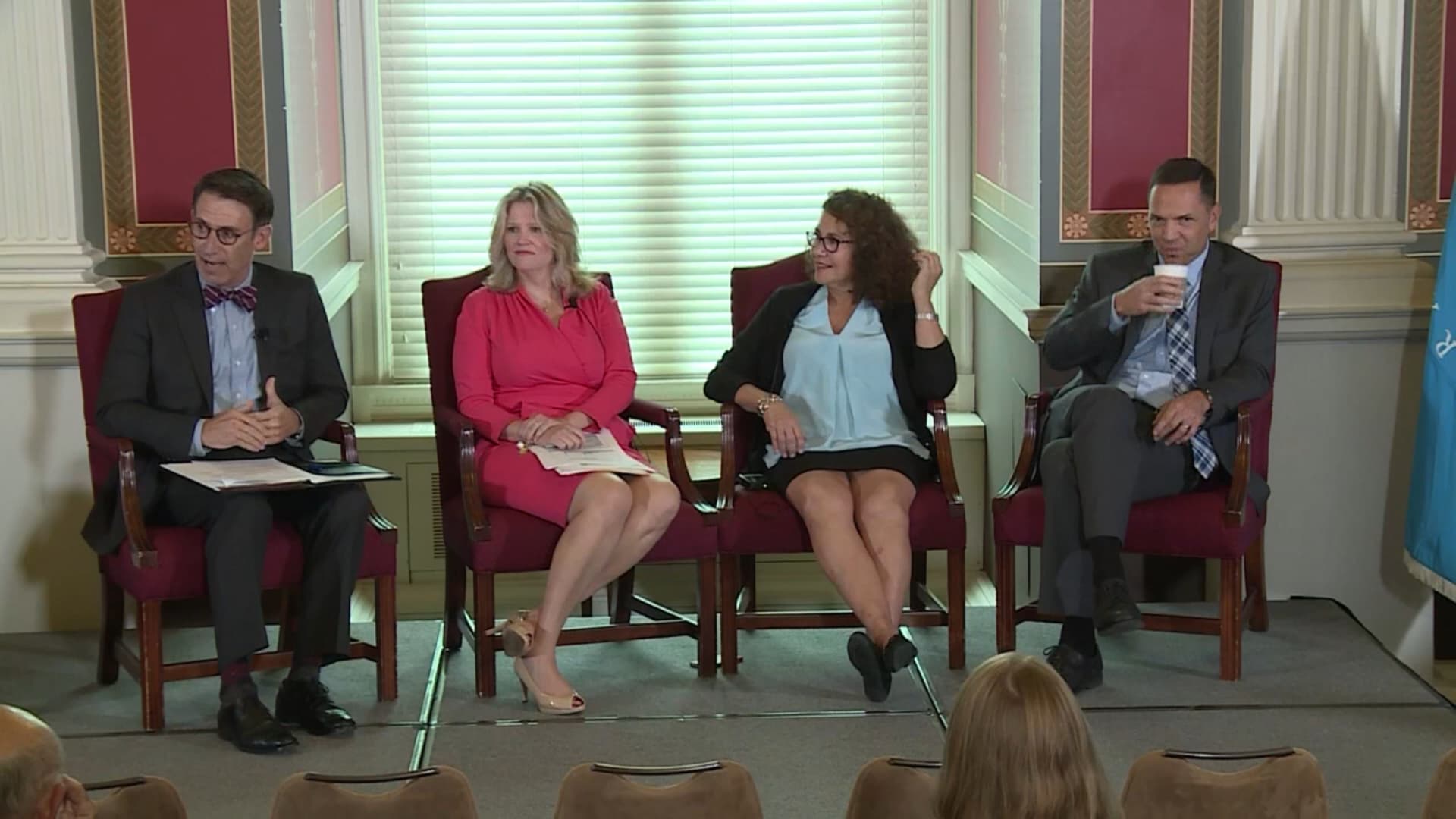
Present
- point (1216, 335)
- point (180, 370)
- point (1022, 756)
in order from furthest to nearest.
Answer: point (1216, 335) < point (180, 370) < point (1022, 756)

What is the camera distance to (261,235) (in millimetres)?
4352

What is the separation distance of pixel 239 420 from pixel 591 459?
2.57 feet

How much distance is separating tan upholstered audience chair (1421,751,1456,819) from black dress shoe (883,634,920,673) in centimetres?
184

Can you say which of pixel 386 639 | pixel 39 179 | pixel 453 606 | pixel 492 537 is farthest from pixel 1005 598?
pixel 39 179

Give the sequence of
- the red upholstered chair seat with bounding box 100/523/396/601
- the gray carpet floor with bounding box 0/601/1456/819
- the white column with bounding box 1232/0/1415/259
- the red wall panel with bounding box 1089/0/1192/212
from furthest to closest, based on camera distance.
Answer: the red wall panel with bounding box 1089/0/1192/212 < the white column with bounding box 1232/0/1415/259 < the red upholstered chair seat with bounding box 100/523/396/601 < the gray carpet floor with bounding box 0/601/1456/819

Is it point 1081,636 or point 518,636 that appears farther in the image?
point 1081,636

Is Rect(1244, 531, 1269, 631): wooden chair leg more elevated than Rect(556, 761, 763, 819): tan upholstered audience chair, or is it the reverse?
Rect(556, 761, 763, 819): tan upholstered audience chair

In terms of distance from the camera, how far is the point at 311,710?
4.06 meters

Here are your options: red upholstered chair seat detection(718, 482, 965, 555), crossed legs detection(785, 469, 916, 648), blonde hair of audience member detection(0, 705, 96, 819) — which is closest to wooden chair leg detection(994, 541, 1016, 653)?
red upholstered chair seat detection(718, 482, 965, 555)

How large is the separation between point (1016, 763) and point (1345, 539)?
3260 mm

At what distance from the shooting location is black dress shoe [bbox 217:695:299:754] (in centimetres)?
394

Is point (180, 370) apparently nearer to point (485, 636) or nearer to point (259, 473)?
point (259, 473)

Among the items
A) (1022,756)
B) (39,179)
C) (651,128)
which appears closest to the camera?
(1022,756)

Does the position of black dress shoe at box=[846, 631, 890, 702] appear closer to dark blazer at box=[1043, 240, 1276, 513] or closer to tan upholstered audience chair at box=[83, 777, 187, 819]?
dark blazer at box=[1043, 240, 1276, 513]
